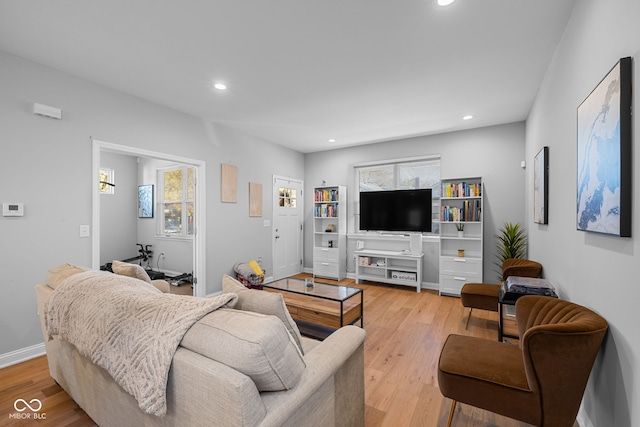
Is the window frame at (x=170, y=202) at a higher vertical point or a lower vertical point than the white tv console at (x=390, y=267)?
higher

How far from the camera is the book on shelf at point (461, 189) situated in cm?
439

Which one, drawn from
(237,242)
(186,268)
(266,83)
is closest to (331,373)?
(266,83)

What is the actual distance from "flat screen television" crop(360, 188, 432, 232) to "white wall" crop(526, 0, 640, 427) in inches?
86.8

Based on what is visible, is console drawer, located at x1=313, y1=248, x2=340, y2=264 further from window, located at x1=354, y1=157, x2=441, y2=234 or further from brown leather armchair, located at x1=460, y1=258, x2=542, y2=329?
brown leather armchair, located at x1=460, y1=258, x2=542, y2=329

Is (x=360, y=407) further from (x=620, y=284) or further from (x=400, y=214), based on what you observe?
(x=400, y=214)

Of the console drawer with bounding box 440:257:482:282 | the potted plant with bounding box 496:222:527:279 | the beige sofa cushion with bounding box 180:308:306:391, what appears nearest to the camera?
the beige sofa cushion with bounding box 180:308:306:391

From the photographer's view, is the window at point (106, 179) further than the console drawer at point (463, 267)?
Yes

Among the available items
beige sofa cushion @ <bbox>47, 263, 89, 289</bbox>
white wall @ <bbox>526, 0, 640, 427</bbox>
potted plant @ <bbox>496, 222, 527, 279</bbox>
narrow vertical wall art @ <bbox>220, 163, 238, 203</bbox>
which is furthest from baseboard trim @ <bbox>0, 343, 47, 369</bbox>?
potted plant @ <bbox>496, 222, 527, 279</bbox>

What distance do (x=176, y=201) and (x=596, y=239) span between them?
6088mm

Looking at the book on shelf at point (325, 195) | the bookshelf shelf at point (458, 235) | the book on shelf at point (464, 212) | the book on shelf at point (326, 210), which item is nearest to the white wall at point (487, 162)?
the bookshelf shelf at point (458, 235)

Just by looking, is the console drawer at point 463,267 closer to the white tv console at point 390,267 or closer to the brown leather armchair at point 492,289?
the white tv console at point 390,267

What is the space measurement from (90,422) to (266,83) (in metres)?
3.10

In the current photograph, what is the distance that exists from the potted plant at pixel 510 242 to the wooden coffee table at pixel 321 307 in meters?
2.46

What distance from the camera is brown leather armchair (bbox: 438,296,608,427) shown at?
1.28 meters
